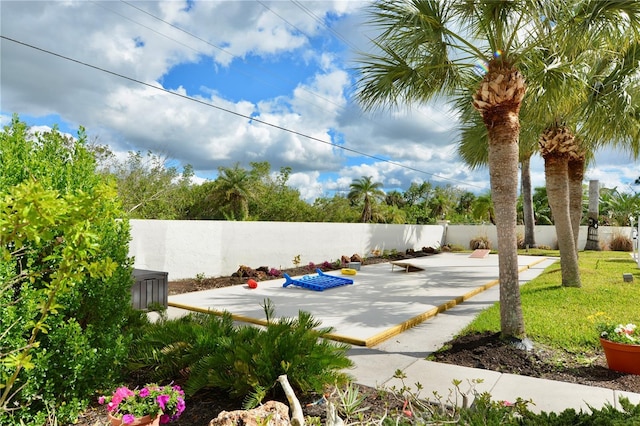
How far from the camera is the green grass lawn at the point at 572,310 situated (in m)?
5.76

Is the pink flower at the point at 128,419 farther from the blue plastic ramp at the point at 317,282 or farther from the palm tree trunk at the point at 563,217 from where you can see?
the palm tree trunk at the point at 563,217

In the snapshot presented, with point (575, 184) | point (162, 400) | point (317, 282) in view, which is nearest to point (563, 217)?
point (575, 184)

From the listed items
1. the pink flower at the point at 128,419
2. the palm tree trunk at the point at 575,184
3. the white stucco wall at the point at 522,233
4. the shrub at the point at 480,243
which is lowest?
the pink flower at the point at 128,419

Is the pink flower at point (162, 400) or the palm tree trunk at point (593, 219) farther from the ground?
the palm tree trunk at point (593, 219)

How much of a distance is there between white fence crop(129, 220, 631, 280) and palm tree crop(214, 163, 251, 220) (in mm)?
9344

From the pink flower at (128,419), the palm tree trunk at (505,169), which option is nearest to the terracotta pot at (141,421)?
the pink flower at (128,419)

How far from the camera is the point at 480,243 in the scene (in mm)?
24656

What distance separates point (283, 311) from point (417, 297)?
125 inches

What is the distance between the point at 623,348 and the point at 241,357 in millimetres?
4095

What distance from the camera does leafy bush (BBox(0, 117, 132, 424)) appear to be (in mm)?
2449

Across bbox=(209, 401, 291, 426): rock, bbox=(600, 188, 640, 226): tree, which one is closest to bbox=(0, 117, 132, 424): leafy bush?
bbox=(209, 401, 291, 426): rock

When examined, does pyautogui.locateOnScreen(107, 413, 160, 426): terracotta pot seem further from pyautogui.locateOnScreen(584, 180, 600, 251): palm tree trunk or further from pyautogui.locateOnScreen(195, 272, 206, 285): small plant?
pyautogui.locateOnScreen(584, 180, 600, 251): palm tree trunk

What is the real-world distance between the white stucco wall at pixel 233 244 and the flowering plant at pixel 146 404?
5.33m

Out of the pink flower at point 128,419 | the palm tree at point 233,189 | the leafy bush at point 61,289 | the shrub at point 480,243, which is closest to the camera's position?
the leafy bush at point 61,289
